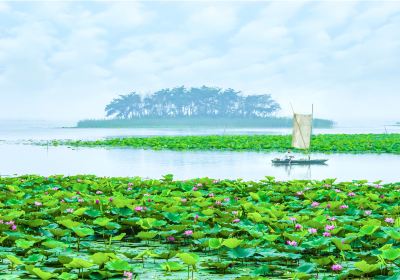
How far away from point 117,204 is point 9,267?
210cm

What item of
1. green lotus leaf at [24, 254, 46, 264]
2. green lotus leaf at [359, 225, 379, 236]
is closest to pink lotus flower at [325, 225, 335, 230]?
green lotus leaf at [359, 225, 379, 236]

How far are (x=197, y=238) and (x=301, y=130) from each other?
54.2 ft

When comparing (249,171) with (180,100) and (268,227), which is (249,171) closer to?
(268,227)

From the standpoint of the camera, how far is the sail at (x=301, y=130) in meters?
21.1

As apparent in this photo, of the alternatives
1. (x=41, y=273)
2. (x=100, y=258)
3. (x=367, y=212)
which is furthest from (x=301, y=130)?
(x=41, y=273)

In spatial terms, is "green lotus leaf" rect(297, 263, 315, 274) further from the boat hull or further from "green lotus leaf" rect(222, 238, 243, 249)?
the boat hull

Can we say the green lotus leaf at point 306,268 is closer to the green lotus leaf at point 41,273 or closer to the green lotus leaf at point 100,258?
the green lotus leaf at point 100,258

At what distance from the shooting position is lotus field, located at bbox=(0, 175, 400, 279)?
425cm

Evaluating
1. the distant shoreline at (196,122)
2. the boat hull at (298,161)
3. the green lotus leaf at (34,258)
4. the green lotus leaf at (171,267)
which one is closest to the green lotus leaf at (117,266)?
the green lotus leaf at (171,267)

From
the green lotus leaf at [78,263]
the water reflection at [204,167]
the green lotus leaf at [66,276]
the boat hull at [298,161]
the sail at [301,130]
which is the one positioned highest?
the sail at [301,130]

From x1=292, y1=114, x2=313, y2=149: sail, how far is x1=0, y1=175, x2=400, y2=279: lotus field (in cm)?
1269

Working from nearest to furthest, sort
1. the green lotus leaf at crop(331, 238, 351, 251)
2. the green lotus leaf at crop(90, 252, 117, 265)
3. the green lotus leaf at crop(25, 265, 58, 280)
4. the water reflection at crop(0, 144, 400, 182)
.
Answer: the green lotus leaf at crop(25, 265, 58, 280), the green lotus leaf at crop(90, 252, 117, 265), the green lotus leaf at crop(331, 238, 351, 251), the water reflection at crop(0, 144, 400, 182)

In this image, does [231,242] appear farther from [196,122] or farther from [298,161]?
[196,122]

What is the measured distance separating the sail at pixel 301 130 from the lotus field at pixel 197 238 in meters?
12.7
